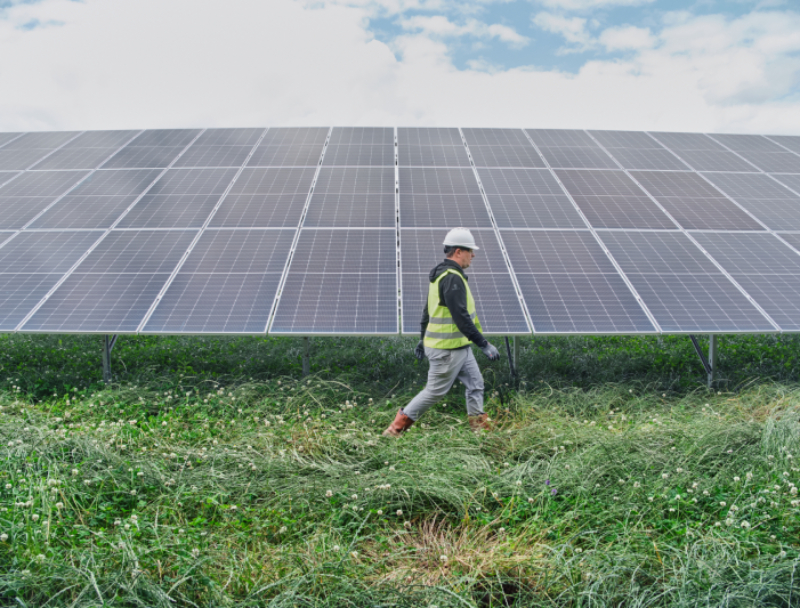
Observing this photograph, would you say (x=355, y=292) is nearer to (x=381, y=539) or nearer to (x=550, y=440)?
(x=550, y=440)

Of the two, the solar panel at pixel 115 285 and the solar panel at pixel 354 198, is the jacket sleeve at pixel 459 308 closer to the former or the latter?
the solar panel at pixel 354 198

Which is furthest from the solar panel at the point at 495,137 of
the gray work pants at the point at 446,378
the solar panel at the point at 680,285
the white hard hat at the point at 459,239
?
the gray work pants at the point at 446,378

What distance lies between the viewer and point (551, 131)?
14297 mm

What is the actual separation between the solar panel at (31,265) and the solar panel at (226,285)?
6.58 feet

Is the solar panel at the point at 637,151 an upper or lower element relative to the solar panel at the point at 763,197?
upper

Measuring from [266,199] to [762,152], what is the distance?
40.0 feet

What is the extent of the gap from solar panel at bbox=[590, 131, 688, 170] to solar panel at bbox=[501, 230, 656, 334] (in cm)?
409

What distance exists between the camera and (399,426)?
6.65m

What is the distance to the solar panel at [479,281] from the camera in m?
7.68

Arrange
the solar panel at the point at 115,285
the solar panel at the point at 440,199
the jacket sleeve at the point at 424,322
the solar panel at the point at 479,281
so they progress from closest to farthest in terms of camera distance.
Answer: the jacket sleeve at the point at 424,322 → the solar panel at the point at 479,281 → the solar panel at the point at 115,285 → the solar panel at the point at 440,199

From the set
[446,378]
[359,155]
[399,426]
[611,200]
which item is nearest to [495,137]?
[359,155]

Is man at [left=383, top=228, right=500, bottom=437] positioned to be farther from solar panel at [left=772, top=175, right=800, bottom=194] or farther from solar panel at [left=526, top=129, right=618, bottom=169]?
solar panel at [left=772, top=175, right=800, bottom=194]

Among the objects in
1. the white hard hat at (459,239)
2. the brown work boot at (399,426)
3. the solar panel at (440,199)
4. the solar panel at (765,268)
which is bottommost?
the brown work boot at (399,426)

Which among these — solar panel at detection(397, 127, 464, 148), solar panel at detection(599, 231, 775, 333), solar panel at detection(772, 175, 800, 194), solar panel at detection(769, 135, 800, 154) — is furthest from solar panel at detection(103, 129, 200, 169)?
solar panel at detection(769, 135, 800, 154)
